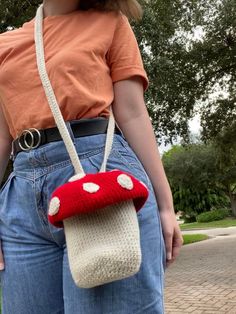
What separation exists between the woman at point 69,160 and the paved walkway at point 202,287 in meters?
4.78

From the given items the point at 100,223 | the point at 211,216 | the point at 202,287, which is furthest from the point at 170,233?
the point at 211,216

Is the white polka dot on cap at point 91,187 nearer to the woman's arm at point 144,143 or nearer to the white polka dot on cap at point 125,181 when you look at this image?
the white polka dot on cap at point 125,181

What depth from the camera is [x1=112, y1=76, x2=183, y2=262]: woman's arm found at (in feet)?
5.39

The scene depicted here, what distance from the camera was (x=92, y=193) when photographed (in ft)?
4.54

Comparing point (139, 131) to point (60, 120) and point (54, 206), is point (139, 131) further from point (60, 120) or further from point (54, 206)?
point (54, 206)

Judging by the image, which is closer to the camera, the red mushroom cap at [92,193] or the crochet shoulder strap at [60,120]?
the red mushroom cap at [92,193]

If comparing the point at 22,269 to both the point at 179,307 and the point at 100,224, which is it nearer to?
the point at 100,224

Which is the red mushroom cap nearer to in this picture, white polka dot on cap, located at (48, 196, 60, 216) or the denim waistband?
white polka dot on cap, located at (48, 196, 60, 216)

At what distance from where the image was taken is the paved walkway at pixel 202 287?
255 inches

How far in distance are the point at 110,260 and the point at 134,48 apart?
0.79m

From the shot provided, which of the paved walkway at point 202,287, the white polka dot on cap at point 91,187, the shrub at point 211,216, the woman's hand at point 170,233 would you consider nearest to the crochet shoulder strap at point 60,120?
the white polka dot on cap at point 91,187

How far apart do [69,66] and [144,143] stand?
346mm

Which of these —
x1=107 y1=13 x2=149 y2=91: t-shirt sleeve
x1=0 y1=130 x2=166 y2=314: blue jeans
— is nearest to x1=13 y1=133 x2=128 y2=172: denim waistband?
x1=0 y1=130 x2=166 y2=314: blue jeans

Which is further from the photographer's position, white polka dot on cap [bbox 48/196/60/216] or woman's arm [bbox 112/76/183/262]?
woman's arm [bbox 112/76/183/262]
